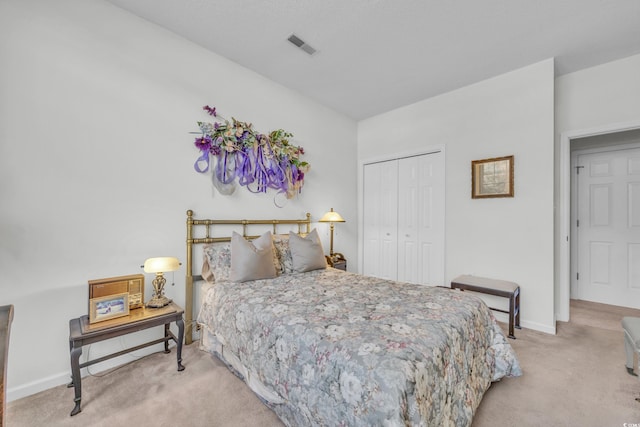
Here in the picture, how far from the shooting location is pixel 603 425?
1560 mm

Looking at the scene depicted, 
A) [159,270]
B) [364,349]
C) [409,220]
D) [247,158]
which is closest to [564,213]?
[409,220]

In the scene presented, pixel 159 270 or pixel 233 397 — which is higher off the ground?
pixel 159 270

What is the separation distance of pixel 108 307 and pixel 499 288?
11.6 feet

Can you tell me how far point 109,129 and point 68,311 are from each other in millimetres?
1453

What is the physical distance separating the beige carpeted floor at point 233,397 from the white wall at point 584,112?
1.08 metres

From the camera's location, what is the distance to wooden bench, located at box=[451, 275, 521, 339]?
2.71 m

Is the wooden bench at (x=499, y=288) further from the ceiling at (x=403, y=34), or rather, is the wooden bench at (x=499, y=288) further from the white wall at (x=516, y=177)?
the ceiling at (x=403, y=34)

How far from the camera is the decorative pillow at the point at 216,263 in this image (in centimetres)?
249

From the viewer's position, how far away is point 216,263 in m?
2.51

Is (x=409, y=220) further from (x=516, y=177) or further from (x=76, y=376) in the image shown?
(x=76, y=376)

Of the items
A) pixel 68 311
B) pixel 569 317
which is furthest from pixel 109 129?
A: pixel 569 317

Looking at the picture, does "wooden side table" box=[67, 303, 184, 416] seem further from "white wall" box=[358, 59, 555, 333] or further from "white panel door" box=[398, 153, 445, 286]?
"white wall" box=[358, 59, 555, 333]

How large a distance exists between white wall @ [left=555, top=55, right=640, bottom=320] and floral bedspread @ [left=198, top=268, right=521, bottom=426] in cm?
186

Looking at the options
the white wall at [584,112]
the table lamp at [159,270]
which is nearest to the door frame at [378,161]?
the white wall at [584,112]
